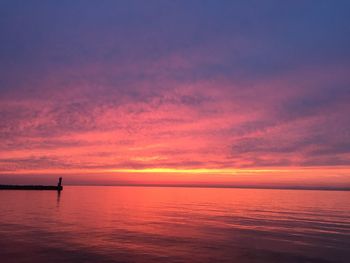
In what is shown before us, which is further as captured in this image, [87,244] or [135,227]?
[135,227]

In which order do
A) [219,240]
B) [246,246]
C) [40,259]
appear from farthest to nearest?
[219,240], [246,246], [40,259]

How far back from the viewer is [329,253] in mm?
21688

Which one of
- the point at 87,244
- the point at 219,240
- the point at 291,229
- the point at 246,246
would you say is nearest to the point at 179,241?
the point at 219,240

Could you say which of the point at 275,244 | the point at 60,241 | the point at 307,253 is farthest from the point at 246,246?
the point at 60,241

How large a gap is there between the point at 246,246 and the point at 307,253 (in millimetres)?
3963

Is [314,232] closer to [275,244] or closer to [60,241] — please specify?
[275,244]

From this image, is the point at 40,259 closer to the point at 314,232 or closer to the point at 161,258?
the point at 161,258

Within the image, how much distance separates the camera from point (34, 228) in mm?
29281

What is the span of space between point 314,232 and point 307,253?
32.4 feet

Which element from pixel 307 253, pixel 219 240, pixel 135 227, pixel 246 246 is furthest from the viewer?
pixel 135 227

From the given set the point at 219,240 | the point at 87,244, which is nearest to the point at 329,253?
the point at 219,240

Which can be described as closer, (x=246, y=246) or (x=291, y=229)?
Answer: (x=246, y=246)

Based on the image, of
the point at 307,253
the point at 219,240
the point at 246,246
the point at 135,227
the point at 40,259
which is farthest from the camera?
the point at 135,227

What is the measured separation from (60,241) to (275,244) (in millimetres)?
15175
